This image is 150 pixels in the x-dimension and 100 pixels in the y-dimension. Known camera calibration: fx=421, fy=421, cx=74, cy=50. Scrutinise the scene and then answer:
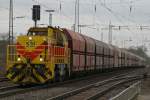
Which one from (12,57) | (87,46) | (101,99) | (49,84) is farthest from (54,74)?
(87,46)

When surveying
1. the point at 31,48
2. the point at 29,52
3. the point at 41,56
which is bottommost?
the point at 41,56

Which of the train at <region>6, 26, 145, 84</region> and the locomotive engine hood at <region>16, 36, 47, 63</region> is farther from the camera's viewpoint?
the locomotive engine hood at <region>16, 36, 47, 63</region>

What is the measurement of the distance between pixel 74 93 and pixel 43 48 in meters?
4.32

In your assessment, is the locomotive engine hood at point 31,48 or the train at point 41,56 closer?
the train at point 41,56

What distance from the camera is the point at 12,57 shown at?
24.7m

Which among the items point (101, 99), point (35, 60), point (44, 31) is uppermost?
point (44, 31)

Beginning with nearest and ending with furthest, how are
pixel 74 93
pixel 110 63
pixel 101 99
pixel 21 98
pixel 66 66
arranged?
1. pixel 21 98
2. pixel 101 99
3. pixel 74 93
4. pixel 66 66
5. pixel 110 63

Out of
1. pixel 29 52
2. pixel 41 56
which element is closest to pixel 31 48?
pixel 29 52

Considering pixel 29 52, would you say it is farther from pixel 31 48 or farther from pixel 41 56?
pixel 41 56

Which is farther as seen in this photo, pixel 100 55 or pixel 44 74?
pixel 100 55

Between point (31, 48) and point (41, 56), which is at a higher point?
point (31, 48)

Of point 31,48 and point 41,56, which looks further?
point 31,48

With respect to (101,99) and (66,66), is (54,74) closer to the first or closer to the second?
(66,66)

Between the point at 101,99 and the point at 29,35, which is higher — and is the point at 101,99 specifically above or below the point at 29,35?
below
